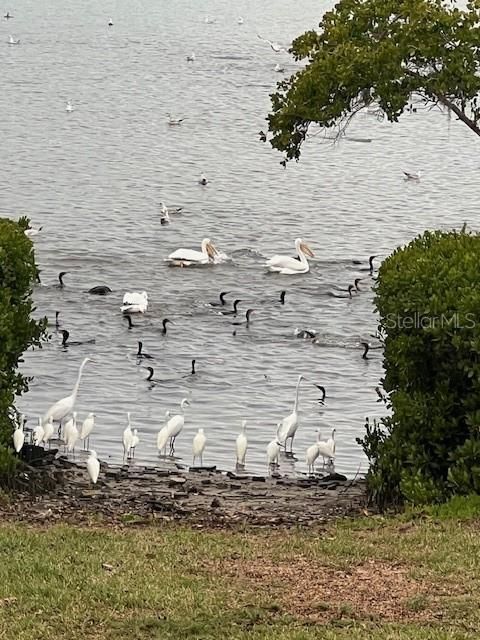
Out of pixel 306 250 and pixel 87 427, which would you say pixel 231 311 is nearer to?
pixel 306 250

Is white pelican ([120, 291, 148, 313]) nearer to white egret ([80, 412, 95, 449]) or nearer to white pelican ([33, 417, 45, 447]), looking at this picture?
white egret ([80, 412, 95, 449])

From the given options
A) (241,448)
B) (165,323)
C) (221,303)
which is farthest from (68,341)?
(241,448)

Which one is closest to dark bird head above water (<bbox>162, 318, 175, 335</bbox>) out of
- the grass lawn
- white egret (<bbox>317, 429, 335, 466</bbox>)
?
white egret (<bbox>317, 429, 335, 466</bbox>)

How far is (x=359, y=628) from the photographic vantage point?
8086mm

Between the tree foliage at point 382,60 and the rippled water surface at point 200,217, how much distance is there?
14.0 ft

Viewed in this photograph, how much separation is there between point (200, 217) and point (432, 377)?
75.2ft

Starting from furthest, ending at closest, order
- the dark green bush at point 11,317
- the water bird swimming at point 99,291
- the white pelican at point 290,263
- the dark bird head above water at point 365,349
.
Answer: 1. the white pelican at point 290,263
2. the water bird swimming at point 99,291
3. the dark bird head above water at point 365,349
4. the dark green bush at point 11,317

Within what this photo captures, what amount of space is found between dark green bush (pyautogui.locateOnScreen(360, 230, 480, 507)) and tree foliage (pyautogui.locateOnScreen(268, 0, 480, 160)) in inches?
147

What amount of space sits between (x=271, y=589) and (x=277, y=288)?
61.5ft

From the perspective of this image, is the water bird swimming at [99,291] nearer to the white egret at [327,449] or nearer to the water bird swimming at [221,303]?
the water bird swimming at [221,303]

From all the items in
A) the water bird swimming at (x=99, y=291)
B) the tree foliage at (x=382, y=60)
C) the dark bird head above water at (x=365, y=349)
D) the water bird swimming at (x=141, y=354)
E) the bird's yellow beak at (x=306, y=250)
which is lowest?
the water bird swimming at (x=141, y=354)

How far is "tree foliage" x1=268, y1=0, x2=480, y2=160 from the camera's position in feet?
50.8

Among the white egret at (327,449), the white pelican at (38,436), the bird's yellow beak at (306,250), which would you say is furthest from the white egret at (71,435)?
the bird's yellow beak at (306,250)

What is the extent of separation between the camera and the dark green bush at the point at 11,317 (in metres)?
12.7
